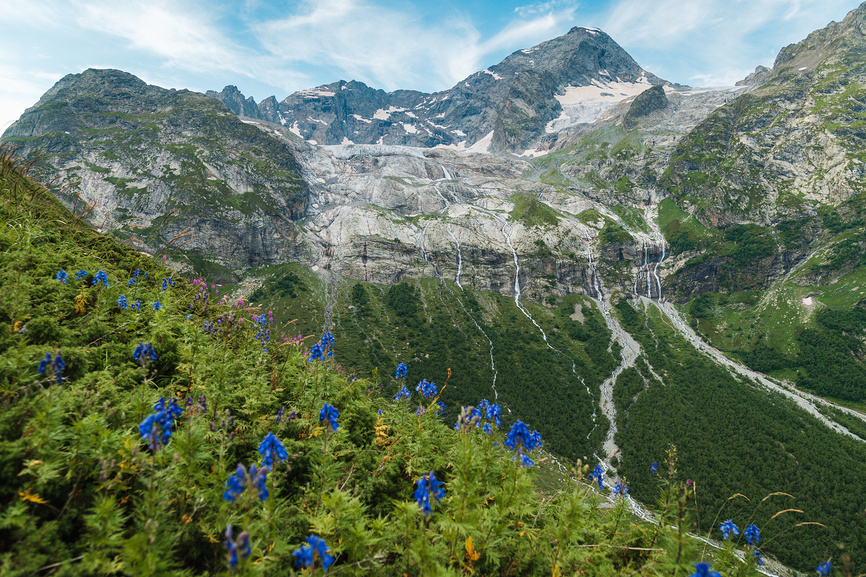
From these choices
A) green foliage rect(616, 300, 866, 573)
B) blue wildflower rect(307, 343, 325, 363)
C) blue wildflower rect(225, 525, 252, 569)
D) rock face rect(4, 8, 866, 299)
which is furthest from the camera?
rock face rect(4, 8, 866, 299)

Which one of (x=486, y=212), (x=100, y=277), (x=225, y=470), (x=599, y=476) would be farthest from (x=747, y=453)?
(x=486, y=212)

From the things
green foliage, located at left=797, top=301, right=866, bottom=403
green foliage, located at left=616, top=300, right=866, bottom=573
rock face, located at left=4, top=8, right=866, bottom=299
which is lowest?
green foliage, located at left=616, top=300, right=866, bottom=573

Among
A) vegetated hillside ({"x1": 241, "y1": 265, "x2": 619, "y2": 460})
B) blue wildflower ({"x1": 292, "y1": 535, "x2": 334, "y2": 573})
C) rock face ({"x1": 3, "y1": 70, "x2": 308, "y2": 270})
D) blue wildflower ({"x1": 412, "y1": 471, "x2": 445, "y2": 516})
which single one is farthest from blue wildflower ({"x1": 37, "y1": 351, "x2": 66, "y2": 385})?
rock face ({"x1": 3, "y1": 70, "x2": 308, "y2": 270})

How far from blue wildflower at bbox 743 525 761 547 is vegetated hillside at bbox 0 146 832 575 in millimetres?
1003

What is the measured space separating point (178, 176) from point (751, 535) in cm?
21864

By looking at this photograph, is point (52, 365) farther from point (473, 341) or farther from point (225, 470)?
point (473, 341)

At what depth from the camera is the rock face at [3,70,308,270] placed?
15438 centimetres

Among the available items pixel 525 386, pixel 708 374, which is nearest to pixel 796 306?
pixel 708 374

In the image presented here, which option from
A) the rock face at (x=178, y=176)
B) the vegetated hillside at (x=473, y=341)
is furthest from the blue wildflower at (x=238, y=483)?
the rock face at (x=178, y=176)

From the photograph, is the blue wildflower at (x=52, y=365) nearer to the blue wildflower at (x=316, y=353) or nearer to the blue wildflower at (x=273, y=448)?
the blue wildflower at (x=273, y=448)

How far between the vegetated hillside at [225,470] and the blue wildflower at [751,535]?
1.00 meters

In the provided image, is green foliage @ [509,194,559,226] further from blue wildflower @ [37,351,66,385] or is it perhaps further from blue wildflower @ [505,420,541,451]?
blue wildflower @ [37,351,66,385]

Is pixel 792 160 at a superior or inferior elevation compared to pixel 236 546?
superior

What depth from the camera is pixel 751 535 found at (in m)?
6.04
